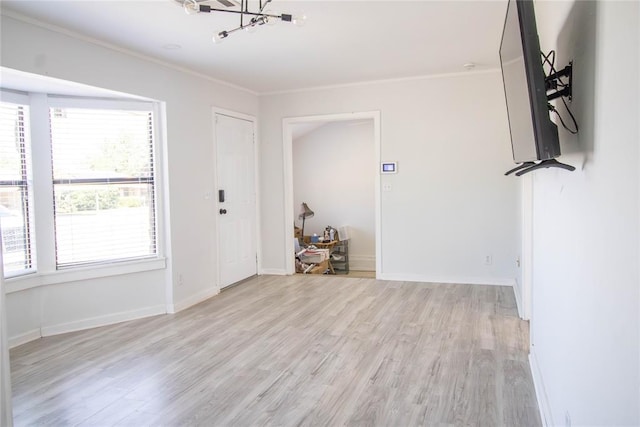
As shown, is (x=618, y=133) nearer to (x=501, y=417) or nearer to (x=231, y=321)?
(x=501, y=417)

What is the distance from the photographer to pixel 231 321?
4.08 m

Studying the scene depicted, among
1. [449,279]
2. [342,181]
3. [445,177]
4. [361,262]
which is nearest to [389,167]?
[445,177]

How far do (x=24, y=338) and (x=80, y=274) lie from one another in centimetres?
65

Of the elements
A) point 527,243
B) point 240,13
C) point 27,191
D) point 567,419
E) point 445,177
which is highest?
point 240,13

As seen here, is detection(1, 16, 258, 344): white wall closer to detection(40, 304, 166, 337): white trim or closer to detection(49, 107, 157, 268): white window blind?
detection(40, 304, 166, 337): white trim

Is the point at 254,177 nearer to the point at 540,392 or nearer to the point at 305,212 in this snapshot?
the point at 305,212

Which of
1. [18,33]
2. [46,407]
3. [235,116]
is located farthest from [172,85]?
[46,407]

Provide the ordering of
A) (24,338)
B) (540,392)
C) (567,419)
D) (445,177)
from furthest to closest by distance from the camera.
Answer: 1. (445,177)
2. (24,338)
3. (540,392)
4. (567,419)

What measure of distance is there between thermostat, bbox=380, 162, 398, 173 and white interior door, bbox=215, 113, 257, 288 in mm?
1747

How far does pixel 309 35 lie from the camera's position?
3.63m

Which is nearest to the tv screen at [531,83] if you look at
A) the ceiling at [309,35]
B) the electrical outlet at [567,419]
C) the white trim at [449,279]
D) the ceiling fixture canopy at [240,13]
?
the electrical outlet at [567,419]

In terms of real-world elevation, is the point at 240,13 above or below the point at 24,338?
above

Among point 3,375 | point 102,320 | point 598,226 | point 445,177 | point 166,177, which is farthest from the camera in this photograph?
point 445,177

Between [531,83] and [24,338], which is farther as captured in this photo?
[24,338]
